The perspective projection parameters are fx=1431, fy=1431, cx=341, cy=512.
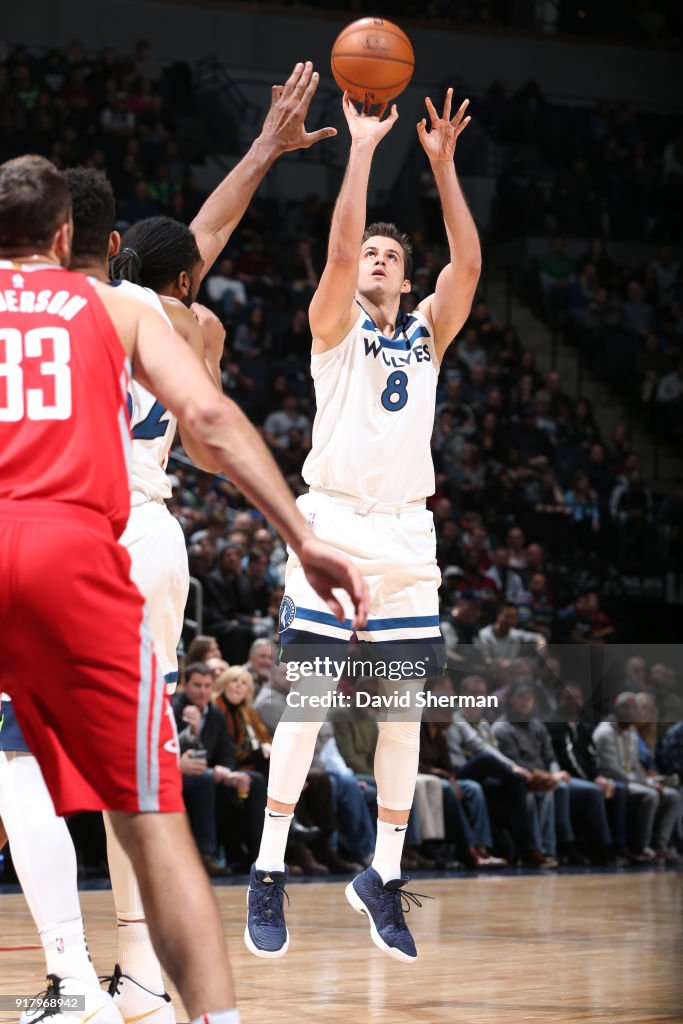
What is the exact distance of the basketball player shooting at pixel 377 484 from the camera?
17.4 ft

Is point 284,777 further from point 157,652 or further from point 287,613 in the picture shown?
point 157,652

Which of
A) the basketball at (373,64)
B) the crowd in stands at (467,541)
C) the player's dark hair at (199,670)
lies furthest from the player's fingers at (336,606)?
the player's dark hair at (199,670)

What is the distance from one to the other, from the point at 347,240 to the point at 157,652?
169 cm

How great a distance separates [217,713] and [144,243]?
5567mm

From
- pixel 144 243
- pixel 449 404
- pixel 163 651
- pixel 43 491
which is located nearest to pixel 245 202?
pixel 144 243

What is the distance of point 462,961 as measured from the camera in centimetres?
608

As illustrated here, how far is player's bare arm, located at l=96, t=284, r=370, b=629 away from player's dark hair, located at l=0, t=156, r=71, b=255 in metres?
0.20


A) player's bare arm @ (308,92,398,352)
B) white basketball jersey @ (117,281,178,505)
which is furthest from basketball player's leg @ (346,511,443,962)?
white basketball jersey @ (117,281,178,505)

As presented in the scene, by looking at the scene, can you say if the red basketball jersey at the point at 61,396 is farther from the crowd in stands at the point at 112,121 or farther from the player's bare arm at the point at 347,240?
the crowd in stands at the point at 112,121

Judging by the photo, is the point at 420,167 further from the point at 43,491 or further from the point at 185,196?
the point at 43,491

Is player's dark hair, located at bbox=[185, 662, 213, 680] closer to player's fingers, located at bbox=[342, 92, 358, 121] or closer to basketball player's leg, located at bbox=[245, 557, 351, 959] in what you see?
basketball player's leg, located at bbox=[245, 557, 351, 959]

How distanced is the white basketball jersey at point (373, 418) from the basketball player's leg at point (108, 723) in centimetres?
258

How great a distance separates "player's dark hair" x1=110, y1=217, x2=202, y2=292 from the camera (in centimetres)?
443

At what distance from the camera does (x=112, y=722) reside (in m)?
2.86
